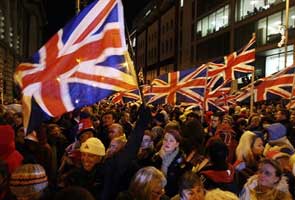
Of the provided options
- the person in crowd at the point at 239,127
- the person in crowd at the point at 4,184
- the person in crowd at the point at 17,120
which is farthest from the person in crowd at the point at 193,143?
the person in crowd at the point at 239,127

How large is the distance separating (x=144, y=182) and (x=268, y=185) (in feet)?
4.24

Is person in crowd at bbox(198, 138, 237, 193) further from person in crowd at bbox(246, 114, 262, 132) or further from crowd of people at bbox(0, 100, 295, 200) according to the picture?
person in crowd at bbox(246, 114, 262, 132)

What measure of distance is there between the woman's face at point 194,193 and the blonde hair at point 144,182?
0.70 feet

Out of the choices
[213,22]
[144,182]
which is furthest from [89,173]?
[213,22]

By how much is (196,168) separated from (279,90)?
857 centimetres

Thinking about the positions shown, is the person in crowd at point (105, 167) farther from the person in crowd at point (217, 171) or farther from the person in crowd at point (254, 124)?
the person in crowd at point (254, 124)

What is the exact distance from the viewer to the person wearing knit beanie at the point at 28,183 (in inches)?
131

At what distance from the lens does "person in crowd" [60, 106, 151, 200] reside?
465 centimetres

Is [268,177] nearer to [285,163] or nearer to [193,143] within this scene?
[285,163]

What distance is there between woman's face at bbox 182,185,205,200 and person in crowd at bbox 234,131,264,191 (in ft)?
5.35

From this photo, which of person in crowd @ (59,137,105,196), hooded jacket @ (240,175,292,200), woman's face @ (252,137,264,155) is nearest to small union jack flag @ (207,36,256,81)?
woman's face @ (252,137,264,155)

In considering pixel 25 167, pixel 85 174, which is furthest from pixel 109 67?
pixel 25 167

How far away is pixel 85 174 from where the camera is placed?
497 cm

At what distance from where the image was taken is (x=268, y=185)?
4727 mm
